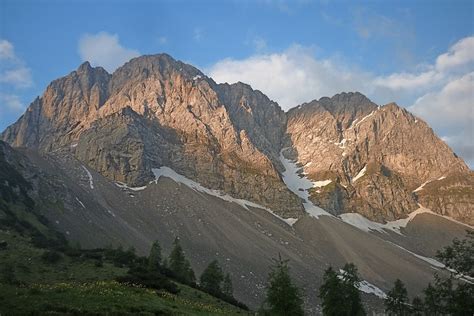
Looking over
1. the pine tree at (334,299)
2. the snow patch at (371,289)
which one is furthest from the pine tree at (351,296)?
the snow patch at (371,289)

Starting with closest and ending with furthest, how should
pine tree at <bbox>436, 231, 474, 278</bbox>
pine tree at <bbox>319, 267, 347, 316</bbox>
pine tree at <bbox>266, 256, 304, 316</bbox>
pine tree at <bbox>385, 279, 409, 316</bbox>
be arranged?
pine tree at <bbox>436, 231, 474, 278</bbox>
pine tree at <bbox>266, 256, 304, 316</bbox>
pine tree at <bbox>319, 267, 347, 316</bbox>
pine tree at <bbox>385, 279, 409, 316</bbox>

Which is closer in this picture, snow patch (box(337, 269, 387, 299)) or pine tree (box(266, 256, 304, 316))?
pine tree (box(266, 256, 304, 316))

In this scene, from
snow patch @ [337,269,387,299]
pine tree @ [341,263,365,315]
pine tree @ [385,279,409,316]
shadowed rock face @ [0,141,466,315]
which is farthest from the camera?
snow patch @ [337,269,387,299]

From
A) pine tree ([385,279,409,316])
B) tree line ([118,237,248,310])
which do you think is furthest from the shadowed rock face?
tree line ([118,237,248,310])

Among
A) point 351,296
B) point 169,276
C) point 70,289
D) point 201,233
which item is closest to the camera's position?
point 70,289

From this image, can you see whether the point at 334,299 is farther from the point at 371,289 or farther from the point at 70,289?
the point at 371,289

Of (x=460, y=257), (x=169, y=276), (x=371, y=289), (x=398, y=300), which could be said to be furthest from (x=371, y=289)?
(x=460, y=257)

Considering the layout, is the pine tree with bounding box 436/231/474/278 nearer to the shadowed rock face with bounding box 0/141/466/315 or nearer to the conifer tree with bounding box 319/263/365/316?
the conifer tree with bounding box 319/263/365/316

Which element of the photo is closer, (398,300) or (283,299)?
(283,299)

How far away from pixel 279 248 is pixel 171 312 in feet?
462

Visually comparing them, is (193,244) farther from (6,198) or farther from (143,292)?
(143,292)

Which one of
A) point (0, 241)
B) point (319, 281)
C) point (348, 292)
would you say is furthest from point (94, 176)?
point (348, 292)

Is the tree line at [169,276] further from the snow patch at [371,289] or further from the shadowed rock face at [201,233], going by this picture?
the snow patch at [371,289]

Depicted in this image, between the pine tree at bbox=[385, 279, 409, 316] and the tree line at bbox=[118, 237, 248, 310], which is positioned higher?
the pine tree at bbox=[385, 279, 409, 316]
